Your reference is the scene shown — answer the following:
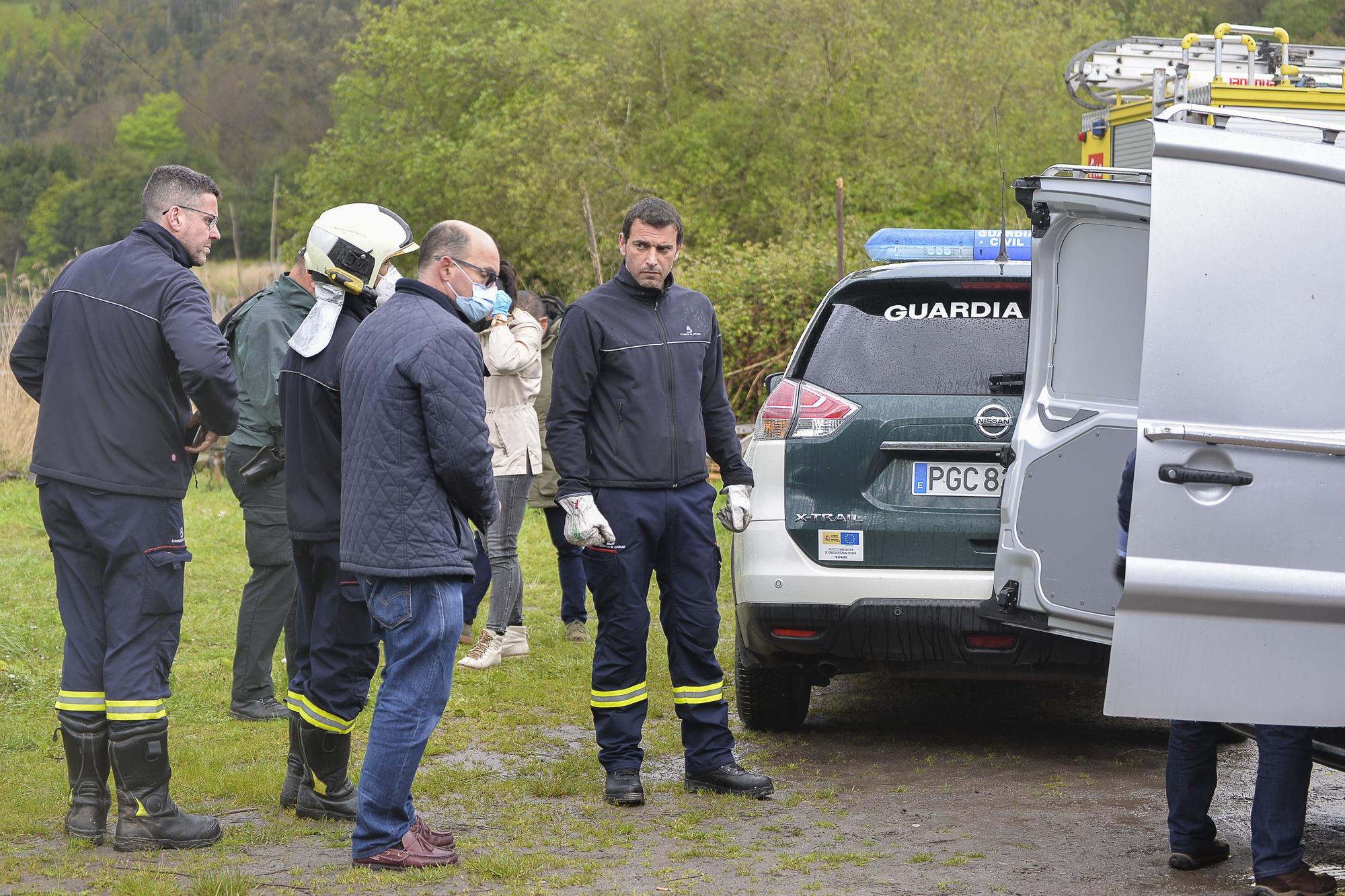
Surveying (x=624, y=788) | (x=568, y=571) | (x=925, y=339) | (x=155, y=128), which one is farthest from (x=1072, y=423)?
(x=155, y=128)

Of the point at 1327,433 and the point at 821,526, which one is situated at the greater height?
the point at 1327,433

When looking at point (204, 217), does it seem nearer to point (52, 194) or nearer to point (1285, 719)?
point (1285, 719)

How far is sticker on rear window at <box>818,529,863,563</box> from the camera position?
16.7 feet

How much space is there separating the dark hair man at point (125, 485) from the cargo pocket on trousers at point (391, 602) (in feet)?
2.50

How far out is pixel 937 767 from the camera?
17.4 feet

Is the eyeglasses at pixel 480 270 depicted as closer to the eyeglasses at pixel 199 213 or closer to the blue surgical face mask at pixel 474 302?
the blue surgical face mask at pixel 474 302

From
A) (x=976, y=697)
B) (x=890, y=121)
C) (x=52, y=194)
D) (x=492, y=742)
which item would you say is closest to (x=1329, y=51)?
(x=976, y=697)

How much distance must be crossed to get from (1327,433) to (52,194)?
73.2 meters

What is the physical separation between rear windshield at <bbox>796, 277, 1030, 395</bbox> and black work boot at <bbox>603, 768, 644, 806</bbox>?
1.57 meters

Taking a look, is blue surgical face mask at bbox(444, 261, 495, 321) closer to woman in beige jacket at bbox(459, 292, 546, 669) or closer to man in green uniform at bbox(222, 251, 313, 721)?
man in green uniform at bbox(222, 251, 313, 721)

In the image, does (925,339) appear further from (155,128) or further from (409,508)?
(155,128)

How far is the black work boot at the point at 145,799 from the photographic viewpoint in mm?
4332

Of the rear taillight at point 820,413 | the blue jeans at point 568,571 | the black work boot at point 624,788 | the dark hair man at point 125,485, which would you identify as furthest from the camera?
the blue jeans at point 568,571

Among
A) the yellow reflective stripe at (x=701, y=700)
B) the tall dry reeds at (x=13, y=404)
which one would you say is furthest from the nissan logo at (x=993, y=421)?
the tall dry reeds at (x=13, y=404)
